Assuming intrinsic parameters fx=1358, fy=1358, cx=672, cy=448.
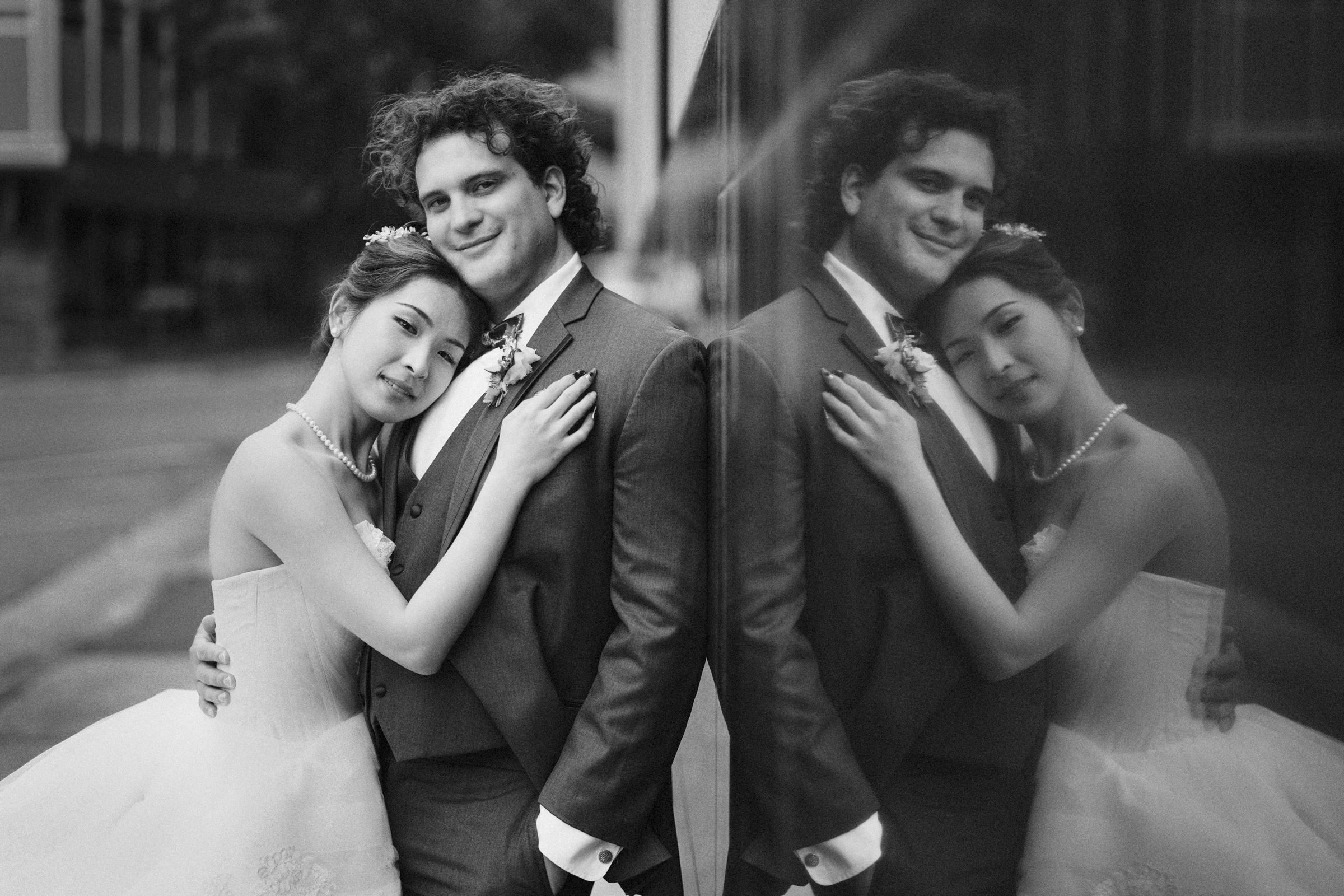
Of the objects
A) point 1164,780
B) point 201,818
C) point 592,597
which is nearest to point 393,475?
point 592,597

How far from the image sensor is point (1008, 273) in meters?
1.89

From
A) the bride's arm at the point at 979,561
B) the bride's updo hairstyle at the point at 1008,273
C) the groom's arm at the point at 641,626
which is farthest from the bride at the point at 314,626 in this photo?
the bride's updo hairstyle at the point at 1008,273

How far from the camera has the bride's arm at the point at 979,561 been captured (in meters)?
1.80

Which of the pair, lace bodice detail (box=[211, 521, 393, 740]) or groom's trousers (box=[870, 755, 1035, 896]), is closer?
groom's trousers (box=[870, 755, 1035, 896])

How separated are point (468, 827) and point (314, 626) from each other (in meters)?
0.44

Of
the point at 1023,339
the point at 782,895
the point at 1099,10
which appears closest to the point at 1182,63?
the point at 1099,10

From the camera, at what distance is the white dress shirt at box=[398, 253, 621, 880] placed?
2258 mm

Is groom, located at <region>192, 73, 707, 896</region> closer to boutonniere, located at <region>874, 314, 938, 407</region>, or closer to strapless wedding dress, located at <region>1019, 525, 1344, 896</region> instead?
boutonniere, located at <region>874, 314, 938, 407</region>

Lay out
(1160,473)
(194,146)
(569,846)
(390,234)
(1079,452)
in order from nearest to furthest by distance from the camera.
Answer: (1160,473), (1079,452), (569,846), (390,234), (194,146)

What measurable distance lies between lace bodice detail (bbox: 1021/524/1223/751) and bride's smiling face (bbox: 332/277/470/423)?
1027mm

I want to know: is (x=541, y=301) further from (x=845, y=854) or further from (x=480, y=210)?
(x=845, y=854)

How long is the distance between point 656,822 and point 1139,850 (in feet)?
2.75

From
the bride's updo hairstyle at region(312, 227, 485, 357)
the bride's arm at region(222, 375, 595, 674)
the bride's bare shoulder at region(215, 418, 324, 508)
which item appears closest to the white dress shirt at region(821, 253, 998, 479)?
the bride's arm at region(222, 375, 595, 674)

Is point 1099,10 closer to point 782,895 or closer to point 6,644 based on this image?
point 782,895
